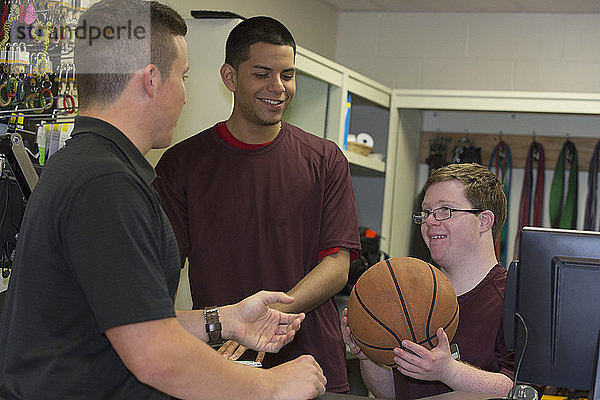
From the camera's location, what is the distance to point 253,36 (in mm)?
2613

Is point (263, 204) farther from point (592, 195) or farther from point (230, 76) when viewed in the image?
point (592, 195)

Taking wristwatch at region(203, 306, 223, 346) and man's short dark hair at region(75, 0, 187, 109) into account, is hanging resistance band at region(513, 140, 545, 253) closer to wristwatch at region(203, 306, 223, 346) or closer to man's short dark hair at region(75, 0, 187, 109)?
wristwatch at region(203, 306, 223, 346)

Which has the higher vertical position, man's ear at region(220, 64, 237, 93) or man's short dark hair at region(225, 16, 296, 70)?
man's short dark hair at region(225, 16, 296, 70)

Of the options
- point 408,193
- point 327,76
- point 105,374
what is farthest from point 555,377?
point 408,193

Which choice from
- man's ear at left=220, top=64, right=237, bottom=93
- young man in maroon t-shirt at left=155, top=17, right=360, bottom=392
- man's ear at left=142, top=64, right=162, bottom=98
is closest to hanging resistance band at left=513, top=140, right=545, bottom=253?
young man in maroon t-shirt at left=155, top=17, right=360, bottom=392

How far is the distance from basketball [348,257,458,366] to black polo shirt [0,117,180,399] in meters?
0.70

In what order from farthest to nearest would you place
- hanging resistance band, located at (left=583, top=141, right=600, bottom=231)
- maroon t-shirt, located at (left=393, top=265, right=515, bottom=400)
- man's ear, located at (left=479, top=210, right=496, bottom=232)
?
hanging resistance band, located at (left=583, top=141, right=600, bottom=231)
man's ear, located at (left=479, top=210, right=496, bottom=232)
maroon t-shirt, located at (left=393, top=265, right=515, bottom=400)

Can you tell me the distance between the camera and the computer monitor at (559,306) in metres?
1.67

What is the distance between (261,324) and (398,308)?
0.32 metres

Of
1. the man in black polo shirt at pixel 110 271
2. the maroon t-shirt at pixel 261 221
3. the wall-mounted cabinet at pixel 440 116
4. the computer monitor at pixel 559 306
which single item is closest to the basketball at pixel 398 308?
the computer monitor at pixel 559 306

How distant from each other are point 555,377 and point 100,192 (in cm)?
102

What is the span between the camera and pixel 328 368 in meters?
2.52

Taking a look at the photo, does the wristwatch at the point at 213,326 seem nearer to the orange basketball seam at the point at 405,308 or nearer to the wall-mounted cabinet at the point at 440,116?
the orange basketball seam at the point at 405,308

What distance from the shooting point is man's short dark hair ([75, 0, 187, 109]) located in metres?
1.42
